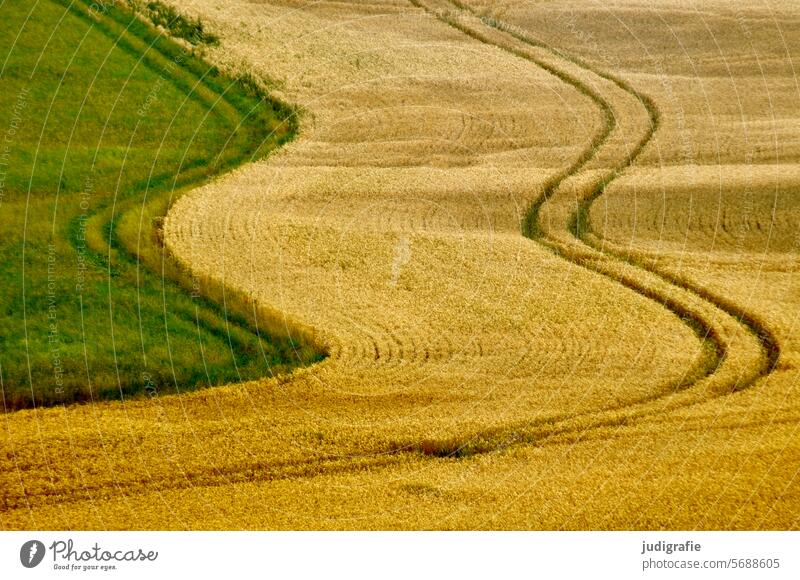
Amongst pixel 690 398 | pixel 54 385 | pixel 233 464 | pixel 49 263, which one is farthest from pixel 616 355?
pixel 49 263

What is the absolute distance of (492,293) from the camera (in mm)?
13562

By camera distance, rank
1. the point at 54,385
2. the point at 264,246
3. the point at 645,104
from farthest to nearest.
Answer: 1. the point at 645,104
2. the point at 264,246
3. the point at 54,385

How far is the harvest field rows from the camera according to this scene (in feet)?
33.2

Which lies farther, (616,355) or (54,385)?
(616,355)

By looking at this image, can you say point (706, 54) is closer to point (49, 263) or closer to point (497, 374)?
point (497, 374)

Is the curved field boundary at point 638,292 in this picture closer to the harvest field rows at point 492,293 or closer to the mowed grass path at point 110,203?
the harvest field rows at point 492,293

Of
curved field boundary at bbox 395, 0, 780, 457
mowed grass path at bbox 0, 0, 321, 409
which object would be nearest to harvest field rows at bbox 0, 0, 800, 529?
curved field boundary at bbox 395, 0, 780, 457

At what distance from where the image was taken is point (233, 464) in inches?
410

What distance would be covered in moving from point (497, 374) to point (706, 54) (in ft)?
45.9

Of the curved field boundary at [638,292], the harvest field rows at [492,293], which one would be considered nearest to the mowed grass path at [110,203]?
the harvest field rows at [492,293]

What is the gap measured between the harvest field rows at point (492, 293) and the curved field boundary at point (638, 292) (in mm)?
42

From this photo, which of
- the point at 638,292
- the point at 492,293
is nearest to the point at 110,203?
the point at 492,293

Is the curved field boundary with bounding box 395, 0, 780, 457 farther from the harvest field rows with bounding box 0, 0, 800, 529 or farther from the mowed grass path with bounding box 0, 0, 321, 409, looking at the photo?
the mowed grass path with bounding box 0, 0, 321, 409

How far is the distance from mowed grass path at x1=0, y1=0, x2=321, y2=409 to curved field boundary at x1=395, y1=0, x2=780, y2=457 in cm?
284
